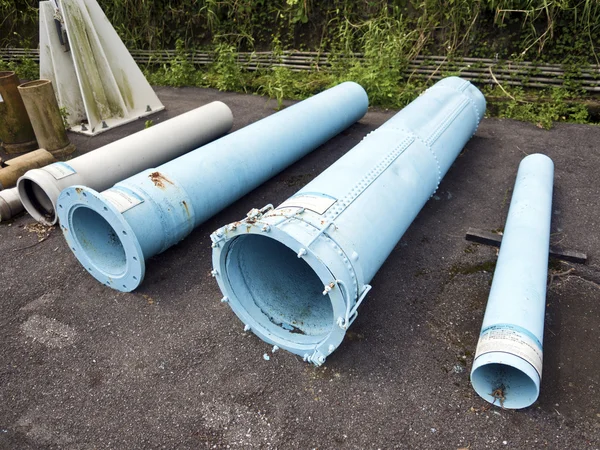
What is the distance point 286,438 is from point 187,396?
66cm

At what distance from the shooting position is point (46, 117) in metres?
5.32

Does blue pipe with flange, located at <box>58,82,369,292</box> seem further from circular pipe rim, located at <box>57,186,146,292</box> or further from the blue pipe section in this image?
the blue pipe section

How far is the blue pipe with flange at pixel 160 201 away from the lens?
10.2ft

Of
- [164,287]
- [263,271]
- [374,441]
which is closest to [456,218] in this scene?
[263,271]

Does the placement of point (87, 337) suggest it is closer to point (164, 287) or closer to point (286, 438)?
point (164, 287)

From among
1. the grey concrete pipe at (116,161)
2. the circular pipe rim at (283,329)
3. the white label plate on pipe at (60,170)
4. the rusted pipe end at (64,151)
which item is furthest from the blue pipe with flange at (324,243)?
the rusted pipe end at (64,151)

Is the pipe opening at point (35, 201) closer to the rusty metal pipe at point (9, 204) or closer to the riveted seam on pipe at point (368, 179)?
the rusty metal pipe at point (9, 204)

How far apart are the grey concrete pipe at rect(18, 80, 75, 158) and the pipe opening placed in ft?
4.84

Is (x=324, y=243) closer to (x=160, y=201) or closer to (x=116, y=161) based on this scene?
(x=160, y=201)

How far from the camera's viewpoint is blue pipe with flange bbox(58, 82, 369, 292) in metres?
3.10

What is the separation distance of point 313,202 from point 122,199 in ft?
4.88

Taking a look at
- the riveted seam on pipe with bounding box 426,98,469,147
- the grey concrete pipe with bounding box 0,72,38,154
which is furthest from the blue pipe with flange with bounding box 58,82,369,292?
the grey concrete pipe with bounding box 0,72,38,154

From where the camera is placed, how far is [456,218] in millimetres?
4098

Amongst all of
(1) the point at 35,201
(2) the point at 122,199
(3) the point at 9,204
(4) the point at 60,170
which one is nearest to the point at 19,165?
(3) the point at 9,204
